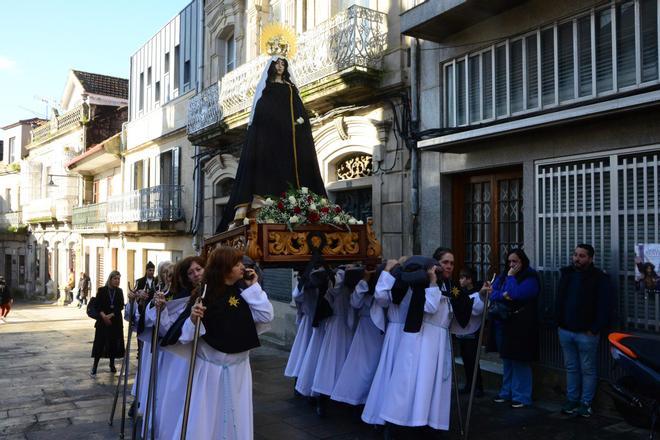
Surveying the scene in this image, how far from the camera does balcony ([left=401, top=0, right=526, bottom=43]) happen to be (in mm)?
7758

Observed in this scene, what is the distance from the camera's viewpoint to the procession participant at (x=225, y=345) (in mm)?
4734

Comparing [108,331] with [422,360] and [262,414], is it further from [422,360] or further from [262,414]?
[422,360]

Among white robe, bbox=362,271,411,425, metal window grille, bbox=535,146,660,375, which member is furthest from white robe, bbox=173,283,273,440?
metal window grille, bbox=535,146,660,375

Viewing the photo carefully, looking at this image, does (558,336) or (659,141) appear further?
(558,336)

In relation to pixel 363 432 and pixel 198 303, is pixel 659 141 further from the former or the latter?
pixel 198 303

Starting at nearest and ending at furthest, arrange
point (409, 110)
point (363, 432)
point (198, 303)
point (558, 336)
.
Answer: point (198, 303), point (363, 432), point (558, 336), point (409, 110)

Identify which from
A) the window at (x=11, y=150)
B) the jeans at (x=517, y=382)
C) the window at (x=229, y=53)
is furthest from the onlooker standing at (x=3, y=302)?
the window at (x=11, y=150)

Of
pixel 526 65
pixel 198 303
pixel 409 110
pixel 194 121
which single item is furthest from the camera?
pixel 194 121

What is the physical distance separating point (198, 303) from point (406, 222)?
5501mm

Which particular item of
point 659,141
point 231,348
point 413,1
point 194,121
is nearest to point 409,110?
point 413,1

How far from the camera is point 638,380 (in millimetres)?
4535

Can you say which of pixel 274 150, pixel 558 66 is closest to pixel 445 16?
pixel 558 66

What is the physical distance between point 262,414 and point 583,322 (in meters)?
3.78

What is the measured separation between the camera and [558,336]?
6938 millimetres
